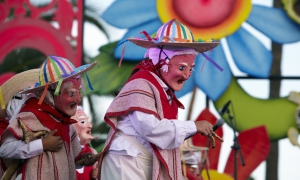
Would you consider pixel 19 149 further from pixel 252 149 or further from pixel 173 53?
pixel 252 149

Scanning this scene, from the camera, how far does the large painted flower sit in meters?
7.48

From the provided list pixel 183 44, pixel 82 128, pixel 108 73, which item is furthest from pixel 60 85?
pixel 108 73

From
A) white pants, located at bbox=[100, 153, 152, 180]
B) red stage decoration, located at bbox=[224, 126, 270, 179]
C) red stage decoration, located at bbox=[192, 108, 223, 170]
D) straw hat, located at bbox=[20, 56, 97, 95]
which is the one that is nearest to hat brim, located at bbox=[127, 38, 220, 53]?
straw hat, located at bbox=[20, 56, 97, 95]

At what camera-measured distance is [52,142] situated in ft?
14.1

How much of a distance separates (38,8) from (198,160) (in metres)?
2.71

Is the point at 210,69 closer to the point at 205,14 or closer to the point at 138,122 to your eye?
the point at 205,14

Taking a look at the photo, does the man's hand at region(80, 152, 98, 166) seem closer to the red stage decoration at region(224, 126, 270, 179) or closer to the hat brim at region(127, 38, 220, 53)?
the hat brim at region(127, 38, 220, 53)

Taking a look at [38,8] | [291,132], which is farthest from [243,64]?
[38,8]

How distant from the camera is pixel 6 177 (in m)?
4.36

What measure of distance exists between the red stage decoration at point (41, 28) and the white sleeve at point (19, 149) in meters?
3.45

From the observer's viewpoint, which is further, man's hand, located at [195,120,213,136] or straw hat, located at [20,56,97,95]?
straw hat, located at [20,56,97,95]

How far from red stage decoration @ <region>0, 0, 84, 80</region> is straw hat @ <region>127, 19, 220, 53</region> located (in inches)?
138

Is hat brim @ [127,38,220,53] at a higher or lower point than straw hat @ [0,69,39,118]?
higher

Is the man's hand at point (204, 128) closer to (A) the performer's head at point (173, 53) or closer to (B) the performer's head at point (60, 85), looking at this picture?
(A) the performer's head at point (173, 53)
